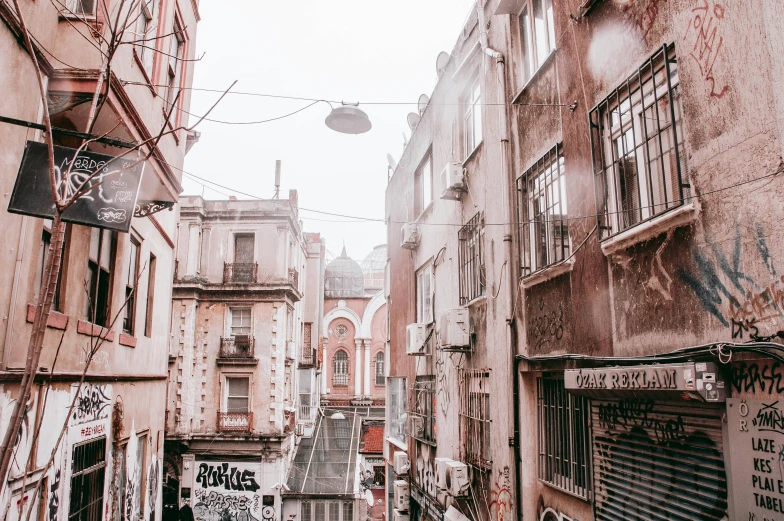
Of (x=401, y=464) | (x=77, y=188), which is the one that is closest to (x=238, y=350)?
(x=401, y=464)

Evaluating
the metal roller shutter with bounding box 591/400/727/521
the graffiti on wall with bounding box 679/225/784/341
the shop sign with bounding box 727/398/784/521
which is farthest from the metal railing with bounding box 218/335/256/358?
the shop sign with bounding box 727/398/784/521

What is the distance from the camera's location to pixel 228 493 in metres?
25.0

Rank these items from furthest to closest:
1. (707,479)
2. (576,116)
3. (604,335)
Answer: (576,116) → (604,335) → (707,479)

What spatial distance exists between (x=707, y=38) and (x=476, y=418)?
7.03 m

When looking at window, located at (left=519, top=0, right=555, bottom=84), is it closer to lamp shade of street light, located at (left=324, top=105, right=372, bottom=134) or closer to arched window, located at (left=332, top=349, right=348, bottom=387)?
lamp shade of street light, located at (left=324, top=105, right=372, bottom=134)

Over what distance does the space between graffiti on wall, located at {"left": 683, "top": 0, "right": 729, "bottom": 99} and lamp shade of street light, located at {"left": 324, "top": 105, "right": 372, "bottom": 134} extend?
17.0 ft

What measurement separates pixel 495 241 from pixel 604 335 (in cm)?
326

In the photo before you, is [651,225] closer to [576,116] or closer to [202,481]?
[576,116]

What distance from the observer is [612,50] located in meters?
6.22

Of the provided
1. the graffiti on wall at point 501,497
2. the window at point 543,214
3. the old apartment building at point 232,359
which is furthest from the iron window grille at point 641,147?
the old apartment building at point 232,359

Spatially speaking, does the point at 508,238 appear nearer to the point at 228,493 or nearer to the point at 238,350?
the point at 238,350

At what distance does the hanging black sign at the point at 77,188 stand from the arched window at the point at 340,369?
39346 millimetres

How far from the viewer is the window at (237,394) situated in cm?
2611

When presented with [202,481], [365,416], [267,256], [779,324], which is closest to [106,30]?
[779,324]
